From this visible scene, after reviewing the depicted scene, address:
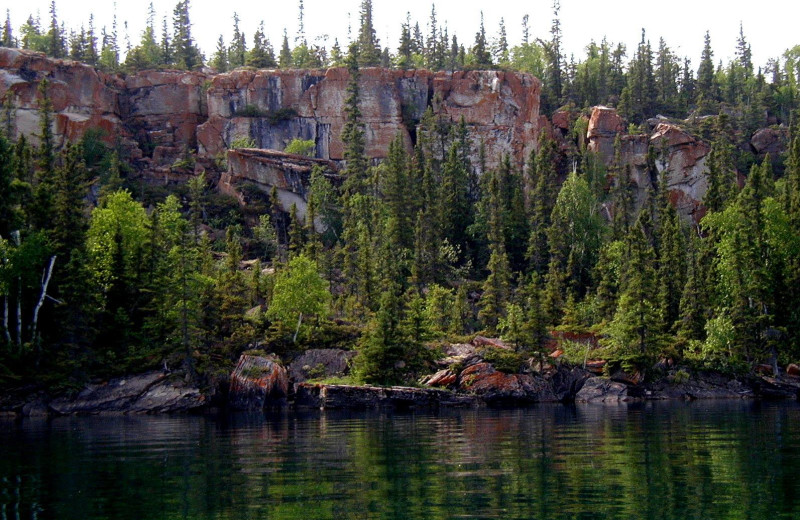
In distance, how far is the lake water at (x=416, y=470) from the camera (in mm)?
18109

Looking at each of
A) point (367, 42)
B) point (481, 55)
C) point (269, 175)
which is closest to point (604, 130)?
point (481, 55)

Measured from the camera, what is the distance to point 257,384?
57.1 meters

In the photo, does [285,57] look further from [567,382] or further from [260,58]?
[567,382]

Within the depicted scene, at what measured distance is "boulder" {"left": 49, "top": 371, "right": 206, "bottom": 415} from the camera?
54.8 meters

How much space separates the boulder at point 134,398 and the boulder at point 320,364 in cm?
756

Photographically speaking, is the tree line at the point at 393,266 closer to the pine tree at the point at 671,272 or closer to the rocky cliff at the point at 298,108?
the pine tree at the point at 671,272

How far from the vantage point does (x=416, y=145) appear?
106688mm

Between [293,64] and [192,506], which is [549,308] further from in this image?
[293,64]

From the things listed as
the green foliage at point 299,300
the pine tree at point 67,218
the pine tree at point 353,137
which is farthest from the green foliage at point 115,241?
the pine tree at point 353,137

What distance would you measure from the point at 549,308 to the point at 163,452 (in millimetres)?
46713

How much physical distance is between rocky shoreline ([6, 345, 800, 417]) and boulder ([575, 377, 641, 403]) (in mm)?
66

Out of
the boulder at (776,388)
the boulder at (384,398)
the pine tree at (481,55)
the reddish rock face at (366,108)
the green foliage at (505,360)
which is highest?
the pine tree at (481,55)

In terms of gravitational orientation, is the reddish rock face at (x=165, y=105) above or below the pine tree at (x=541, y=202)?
above

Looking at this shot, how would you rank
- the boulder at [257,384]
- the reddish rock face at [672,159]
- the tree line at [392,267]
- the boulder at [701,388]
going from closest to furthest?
the boulder at [257,384] < the tree line at [392,267] < the boulder at [701,388] < the reddish rock face at [672,159]
